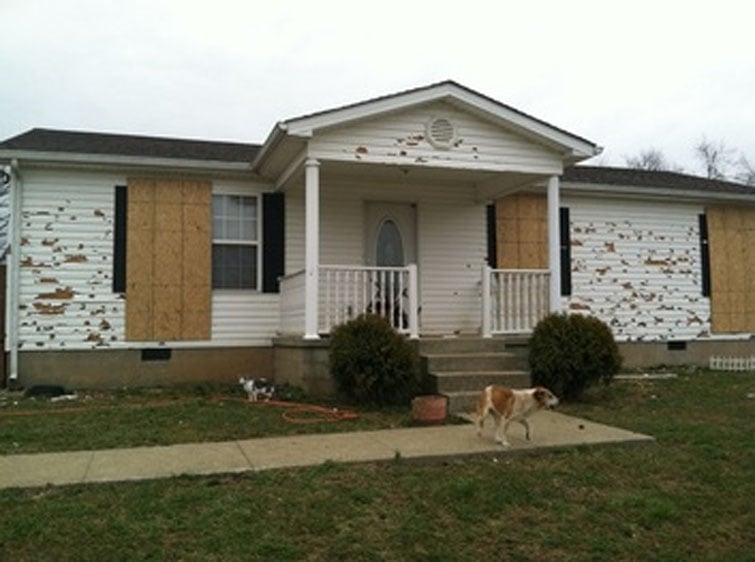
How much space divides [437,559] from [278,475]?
1584 millimetres

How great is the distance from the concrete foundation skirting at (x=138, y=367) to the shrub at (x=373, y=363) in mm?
2811

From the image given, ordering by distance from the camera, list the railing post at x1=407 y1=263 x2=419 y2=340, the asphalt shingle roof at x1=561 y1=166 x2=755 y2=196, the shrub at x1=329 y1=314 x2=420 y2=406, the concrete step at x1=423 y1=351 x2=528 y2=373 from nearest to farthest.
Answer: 1. the shrub at x1=329 y1=314 x2=420 y2=406
2. the concrete step at x1=423 y1=351 x2=528 y2=373
3. the railing post at x1=407 y1=263 x2=419 y2=340
4. the asphalt shingle roof at x1=561 y1=166 x2=755 y2=196

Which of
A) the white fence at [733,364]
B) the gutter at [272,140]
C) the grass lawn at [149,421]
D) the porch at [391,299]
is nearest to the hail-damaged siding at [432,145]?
the gutter at [272,140]

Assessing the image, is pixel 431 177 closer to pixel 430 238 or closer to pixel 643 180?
pixel 430 238

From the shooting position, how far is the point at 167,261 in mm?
10023

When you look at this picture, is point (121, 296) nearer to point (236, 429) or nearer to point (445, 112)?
point (236, 429)

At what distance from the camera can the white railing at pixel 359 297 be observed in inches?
347

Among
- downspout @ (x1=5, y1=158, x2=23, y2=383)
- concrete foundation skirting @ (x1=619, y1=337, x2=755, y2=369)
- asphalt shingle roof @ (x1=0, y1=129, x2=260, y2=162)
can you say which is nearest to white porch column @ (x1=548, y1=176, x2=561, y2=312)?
concrete foundation skirting @ (x1=619, y1=337, x2=755, y2=369)

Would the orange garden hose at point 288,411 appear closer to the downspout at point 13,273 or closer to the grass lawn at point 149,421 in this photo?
the grass lawn at point 149,421

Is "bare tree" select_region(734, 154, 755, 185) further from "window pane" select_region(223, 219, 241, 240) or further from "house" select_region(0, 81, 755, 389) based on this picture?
"window pane" select_region(223, 219, 241, 240)

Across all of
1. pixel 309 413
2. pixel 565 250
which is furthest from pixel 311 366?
pixel 565 250

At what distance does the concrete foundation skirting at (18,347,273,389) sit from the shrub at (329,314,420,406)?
2.81 meters

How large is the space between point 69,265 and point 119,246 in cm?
75

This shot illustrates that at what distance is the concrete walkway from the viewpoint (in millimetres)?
4801
